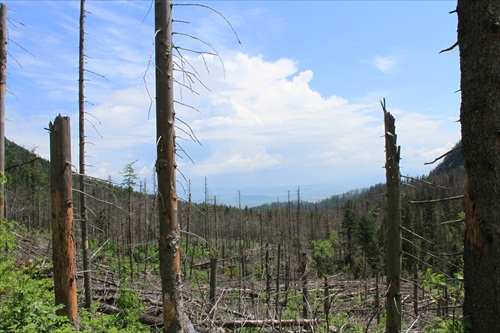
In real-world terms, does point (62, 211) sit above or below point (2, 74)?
below

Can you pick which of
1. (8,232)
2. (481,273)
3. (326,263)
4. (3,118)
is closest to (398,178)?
(481,273)

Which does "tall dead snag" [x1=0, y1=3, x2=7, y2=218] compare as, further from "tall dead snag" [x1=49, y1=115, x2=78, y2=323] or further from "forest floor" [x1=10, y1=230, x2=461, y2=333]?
"tall dead snag" [x1=49, y1=115, x2=78, y2=323]

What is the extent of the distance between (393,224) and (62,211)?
5479 mm

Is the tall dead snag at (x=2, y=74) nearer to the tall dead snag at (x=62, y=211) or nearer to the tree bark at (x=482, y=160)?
the tall dead snag at (x=62, y=211)

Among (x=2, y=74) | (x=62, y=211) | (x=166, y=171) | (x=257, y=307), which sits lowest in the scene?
(x=257, y=307)

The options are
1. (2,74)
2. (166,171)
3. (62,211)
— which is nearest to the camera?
(166,171)

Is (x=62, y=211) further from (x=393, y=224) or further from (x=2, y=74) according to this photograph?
(x=393, y=224)

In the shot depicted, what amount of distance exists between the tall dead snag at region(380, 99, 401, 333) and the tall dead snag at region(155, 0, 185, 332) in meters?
3.75

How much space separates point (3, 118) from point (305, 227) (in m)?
71.9

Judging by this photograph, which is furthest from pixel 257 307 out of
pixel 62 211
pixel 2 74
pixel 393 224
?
pixel 2 74

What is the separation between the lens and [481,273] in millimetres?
3742

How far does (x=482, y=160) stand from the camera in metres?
3.77

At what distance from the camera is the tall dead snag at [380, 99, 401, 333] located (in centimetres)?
617

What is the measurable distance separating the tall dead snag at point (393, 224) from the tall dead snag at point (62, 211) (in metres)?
5.28
